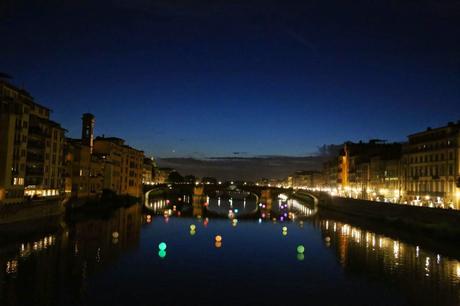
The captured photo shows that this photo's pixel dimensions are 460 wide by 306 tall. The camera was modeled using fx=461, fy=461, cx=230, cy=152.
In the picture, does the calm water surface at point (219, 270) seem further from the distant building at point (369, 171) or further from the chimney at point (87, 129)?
the chimney at point (87, 129)

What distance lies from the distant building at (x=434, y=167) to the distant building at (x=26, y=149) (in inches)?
2369

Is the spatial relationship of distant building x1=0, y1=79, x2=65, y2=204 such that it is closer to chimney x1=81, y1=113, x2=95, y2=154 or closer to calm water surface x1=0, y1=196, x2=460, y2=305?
calm water surface x1=0, y1=196, x2=460, y2=305

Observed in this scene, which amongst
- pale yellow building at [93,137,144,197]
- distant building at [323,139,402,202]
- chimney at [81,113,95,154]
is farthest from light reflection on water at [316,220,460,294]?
chimney at [81,113,95,154]

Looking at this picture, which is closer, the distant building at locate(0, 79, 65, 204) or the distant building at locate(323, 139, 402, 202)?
the distant building at locate(0, 79, 65, 204)

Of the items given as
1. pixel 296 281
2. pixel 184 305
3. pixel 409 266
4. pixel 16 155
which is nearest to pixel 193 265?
pixel 296 281

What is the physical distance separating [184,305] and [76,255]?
17839mm

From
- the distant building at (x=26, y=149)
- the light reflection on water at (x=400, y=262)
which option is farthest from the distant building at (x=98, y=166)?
the light reflection on water at (x=400, y=262)

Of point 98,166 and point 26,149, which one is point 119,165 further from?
point 26,149

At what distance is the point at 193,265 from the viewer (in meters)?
41.1

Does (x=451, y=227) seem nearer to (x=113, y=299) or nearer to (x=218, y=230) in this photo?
(x=218, y=230)

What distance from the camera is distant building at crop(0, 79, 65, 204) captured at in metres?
55.9

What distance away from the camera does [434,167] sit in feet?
254

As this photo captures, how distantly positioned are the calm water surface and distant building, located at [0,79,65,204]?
9.40 m

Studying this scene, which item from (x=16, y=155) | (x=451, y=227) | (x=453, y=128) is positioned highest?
(x=453, y=128)
